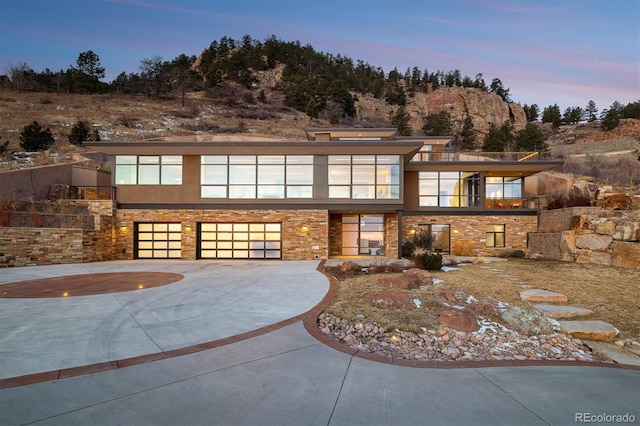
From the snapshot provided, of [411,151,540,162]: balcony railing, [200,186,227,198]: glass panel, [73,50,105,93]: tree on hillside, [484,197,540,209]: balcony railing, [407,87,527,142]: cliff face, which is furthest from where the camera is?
[407,87,527,142]: cliff face

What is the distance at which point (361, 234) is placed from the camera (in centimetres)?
1977

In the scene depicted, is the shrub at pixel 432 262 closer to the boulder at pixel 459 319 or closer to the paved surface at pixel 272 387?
the boulder at pixel 459 319

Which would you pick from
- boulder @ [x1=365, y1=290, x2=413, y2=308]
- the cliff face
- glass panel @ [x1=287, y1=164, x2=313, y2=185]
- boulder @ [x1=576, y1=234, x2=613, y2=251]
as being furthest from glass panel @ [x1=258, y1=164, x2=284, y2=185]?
the cliff face

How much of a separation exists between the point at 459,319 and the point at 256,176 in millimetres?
13368

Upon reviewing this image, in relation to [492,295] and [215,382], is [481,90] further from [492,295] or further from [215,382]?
[215,382]

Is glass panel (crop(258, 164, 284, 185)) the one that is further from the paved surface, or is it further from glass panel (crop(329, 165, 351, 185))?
the paved surface

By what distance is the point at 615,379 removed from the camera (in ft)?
13.4

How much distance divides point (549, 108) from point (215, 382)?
82.0 metres

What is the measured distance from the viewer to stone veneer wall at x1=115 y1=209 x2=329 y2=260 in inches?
662

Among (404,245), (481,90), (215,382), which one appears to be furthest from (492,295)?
(481,90)

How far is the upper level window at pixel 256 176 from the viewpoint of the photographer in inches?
672

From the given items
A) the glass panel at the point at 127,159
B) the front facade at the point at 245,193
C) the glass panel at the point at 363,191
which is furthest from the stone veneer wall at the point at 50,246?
the glass panel at the point at 363,191

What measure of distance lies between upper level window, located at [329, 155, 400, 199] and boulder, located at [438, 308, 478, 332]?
439 inches

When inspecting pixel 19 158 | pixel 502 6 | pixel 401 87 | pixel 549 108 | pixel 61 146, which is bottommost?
pixel 19 158
